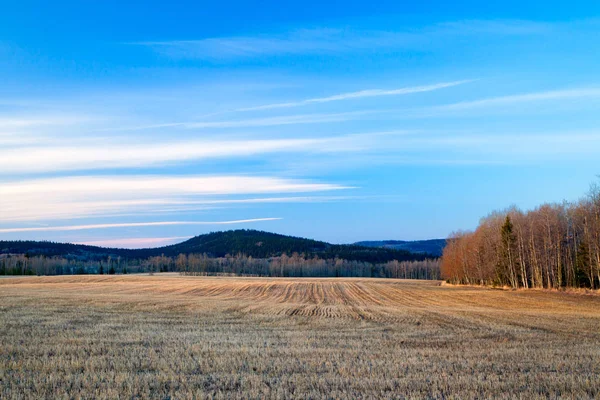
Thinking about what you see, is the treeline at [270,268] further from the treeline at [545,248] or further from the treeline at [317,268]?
the treeline at [545,248]

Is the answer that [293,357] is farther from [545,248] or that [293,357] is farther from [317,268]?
[317,268]

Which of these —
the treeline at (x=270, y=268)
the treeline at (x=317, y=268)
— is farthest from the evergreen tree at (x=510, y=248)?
the treeline at (x=317, y=268)

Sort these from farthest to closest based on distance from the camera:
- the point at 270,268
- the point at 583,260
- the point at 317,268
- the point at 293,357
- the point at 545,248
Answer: the point at 270,268, the point at 317,268, the point at 545,248, the point at 583,260, the point at 293,357

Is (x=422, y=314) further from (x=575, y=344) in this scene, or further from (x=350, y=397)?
(x=350, y=397)

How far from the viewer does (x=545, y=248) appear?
65.4 meters

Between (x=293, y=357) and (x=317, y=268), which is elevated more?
(x=317, y=268)

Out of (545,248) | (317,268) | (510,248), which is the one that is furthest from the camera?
(317,268)

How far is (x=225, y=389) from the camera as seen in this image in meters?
11.8

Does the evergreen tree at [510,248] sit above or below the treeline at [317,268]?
above

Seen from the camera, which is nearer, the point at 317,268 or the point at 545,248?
the point at 545,248

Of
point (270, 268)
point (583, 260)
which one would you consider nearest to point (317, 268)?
point (270, 268)

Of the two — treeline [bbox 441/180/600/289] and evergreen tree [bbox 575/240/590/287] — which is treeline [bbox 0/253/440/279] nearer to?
treeline [bbox 441/180/600/289]

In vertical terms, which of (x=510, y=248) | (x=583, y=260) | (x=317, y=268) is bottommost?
(x=317, y=268)

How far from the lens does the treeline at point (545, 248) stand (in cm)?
5894
